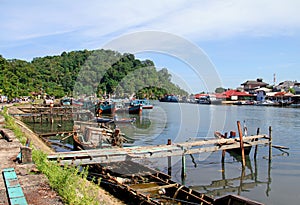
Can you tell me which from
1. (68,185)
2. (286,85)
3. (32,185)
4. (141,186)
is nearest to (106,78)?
(141,186)

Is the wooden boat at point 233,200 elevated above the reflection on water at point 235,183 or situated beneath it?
elevated above

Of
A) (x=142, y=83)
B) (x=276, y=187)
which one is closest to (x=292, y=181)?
(x=276, y=187)

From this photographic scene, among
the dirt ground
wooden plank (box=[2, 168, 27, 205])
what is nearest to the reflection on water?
the dirt ground

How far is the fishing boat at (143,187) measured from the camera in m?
9.38

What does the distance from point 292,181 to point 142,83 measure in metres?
11.0

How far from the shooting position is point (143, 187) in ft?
35.4

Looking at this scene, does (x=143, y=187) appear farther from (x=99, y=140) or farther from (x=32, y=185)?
(x=99, y=140)

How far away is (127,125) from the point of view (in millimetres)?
36469

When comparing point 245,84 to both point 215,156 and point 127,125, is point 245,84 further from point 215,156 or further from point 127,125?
point 215,156

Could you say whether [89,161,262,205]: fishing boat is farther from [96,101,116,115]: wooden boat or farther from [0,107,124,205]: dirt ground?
[96,101,116,115]: wooden boat

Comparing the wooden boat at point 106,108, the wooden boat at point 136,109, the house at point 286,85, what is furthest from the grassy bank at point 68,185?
the house at point 286,85

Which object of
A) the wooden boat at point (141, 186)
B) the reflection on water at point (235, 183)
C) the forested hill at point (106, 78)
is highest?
the forested hill at point (106, 78)

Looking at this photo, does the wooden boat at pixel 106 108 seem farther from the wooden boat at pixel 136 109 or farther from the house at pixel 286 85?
the house at pixel 286 85

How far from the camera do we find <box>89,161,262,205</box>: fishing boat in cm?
938
